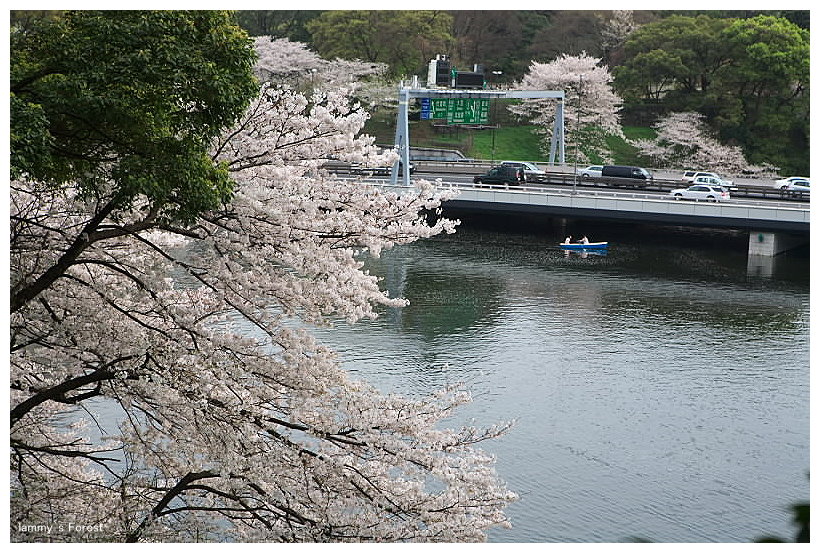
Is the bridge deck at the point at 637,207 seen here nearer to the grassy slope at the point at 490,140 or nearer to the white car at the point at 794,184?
the white car at the point at 794,184

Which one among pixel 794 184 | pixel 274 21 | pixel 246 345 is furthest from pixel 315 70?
pixel 246 345

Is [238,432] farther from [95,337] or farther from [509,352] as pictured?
[509,352]

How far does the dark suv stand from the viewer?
45.0 metres

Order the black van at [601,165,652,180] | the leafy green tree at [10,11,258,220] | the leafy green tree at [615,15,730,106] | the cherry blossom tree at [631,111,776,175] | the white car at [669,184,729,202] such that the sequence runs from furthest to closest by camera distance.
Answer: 1. the leafy green tree at [615,15,730,106]
2. the cherry blossom tree at [631,111,776,175]
3. the black van at [601,165,652,180]
4. the white car at [669,184,729,202]
5. the leafy green tree at [10,11,258,220]

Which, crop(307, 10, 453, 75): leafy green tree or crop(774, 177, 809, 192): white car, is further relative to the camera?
crop(307, 10, 453, 75): leafy green tree

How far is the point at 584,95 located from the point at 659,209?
19988 mm

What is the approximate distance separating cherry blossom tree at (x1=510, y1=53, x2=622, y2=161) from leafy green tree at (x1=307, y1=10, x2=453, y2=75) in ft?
20.1

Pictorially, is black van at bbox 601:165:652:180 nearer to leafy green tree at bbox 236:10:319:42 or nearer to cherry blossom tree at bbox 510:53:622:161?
cherry blossom tree at bbox 510:53:622:161

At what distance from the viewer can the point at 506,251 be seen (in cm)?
3809

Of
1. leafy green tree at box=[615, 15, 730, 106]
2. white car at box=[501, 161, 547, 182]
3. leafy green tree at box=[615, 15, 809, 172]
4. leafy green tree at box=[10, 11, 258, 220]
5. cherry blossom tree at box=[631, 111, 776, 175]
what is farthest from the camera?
leafy green tree at box=[615, 15, 730, 106]

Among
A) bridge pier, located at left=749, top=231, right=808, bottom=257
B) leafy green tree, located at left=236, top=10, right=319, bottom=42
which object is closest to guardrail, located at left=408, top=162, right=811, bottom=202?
bridge pier, located at left=749, top=231, right=808, bottom=257

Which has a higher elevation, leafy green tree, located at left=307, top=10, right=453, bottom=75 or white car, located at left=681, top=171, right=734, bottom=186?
leafy green tree, located at left=307, top=10, right=453, bottom=75

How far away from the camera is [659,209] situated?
38.2 meters

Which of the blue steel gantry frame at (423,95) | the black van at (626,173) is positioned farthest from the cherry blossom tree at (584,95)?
the blue steel gantry frame at (423,95)
